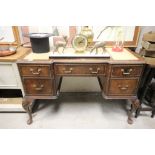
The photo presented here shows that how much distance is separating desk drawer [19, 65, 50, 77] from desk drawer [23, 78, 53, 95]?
7cm

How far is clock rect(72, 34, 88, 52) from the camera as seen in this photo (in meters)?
1.28

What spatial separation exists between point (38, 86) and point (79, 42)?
0.58m

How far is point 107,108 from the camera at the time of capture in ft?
5.69

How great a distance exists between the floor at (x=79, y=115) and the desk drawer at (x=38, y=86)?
41 centimetres

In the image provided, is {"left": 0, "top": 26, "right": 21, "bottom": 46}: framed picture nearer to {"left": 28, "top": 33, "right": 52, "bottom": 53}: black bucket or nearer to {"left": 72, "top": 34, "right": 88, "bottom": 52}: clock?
{"left": 28, "top": 33, "right": 52, "bottom": 53}: black bucket

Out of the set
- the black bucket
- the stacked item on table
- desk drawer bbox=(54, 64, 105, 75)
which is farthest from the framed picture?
the stacked item on table

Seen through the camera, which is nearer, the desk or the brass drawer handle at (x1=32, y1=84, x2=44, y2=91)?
the desk

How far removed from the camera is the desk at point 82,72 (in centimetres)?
117

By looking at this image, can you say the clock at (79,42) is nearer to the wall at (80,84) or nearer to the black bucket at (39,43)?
the black bucket at (39,43)

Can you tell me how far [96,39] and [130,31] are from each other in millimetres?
401

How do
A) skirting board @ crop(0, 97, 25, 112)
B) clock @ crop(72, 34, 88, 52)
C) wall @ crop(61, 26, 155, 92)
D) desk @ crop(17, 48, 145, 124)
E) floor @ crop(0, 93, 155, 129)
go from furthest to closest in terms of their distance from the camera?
1. wall @ crop(61, 26, 155, 92)
2. skirting board @ crop(0, 97, 25, 112)
3. floor @ crop(0, 93, 155, 129)
4. clock @ crop(72, 34, 88, 52)
5. desk @ crop(17, 48, 145, 124)

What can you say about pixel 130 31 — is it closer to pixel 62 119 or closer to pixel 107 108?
pixel 107 108

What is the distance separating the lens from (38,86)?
129 cm

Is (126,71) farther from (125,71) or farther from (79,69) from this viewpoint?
(79,69)
